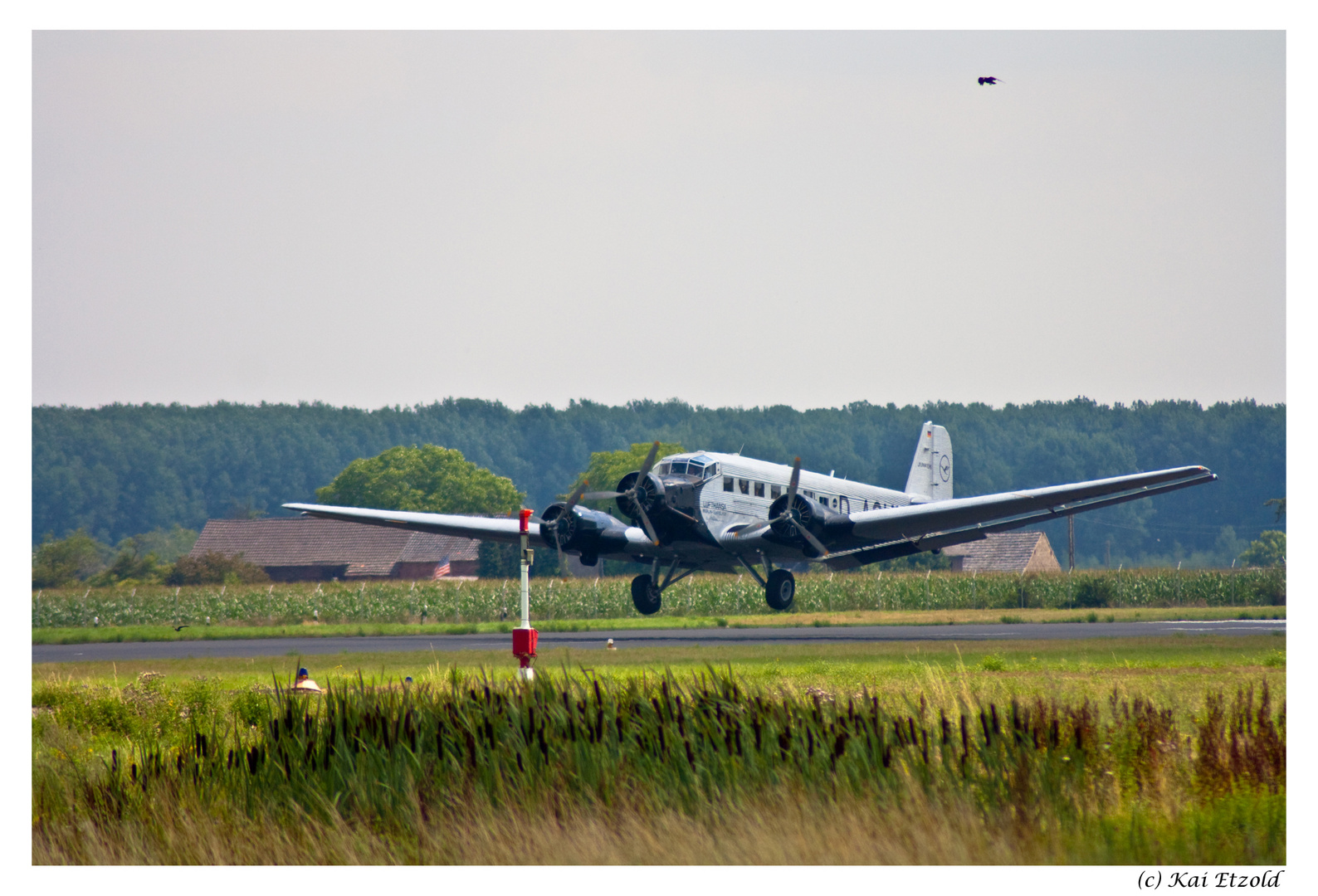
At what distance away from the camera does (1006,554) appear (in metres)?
102

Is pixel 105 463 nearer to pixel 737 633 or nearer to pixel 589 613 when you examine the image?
pixel 589 613

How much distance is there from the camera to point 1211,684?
20203 millimetres

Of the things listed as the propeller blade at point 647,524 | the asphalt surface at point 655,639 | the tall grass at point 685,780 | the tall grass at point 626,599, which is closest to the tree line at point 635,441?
the tall grass at point 626,599

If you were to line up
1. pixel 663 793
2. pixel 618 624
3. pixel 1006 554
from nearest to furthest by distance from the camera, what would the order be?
pixel 663 793 → pixel 618 624 → pixel 1006 554

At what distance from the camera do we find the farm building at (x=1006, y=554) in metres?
99.8

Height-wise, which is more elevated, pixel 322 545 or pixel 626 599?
pixel 322 545

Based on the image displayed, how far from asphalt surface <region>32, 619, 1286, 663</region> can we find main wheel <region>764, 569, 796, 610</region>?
92cm

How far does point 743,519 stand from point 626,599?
55.3 ft

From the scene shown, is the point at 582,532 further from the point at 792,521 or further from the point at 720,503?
the point at 792,521

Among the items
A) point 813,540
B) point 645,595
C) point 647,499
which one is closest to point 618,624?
point 645,595

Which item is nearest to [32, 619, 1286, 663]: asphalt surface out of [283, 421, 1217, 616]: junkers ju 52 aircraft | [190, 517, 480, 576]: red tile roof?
[283, 421, 1217, 616]: junkers ju 52 aircraft

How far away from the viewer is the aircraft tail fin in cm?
5025

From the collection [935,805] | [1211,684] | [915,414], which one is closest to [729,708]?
[935,805]

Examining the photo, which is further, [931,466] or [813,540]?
[931,466]
